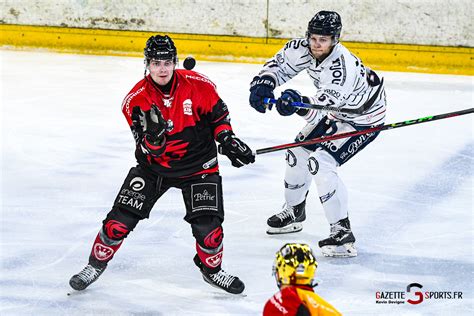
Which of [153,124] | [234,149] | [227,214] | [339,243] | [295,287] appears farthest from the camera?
[227,214]

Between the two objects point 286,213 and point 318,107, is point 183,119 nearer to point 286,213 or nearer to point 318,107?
point 318,107

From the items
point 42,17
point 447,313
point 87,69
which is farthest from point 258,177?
point 42,17

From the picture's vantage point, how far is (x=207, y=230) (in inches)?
136

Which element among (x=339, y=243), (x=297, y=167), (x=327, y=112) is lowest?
(x=339, y=243)

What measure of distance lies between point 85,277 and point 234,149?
30.4 inches

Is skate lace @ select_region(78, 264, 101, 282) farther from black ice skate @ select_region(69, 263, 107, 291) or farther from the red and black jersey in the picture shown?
the red and black jersey

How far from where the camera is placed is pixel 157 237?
419 cm

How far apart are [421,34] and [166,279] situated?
16.5 ft

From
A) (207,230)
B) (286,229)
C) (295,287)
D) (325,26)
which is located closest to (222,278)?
(207,230)

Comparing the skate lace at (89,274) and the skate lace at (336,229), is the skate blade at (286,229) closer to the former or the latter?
the skate lace at (336,229)

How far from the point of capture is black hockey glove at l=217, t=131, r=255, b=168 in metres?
3.42

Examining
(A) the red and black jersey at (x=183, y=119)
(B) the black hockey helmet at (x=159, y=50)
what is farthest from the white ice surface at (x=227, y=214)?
(B) the black hockey helmet at (x=159, y=50)

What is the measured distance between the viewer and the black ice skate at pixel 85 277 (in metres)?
3.53

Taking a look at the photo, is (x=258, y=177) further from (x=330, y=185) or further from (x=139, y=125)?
(x=139, y=125)
